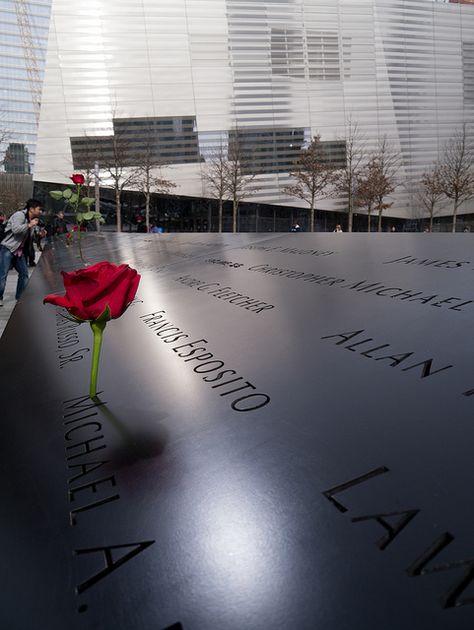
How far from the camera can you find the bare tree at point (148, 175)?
113 feet

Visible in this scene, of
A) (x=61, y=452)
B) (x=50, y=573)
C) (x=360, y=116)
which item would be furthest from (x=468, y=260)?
(x=360, y=116)

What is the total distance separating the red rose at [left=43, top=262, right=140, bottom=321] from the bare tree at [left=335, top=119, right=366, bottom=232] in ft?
124

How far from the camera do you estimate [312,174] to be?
35875 millimetres

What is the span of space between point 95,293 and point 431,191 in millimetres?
41339

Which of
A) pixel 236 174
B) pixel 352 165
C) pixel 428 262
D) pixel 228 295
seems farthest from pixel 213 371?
pixel 352 165

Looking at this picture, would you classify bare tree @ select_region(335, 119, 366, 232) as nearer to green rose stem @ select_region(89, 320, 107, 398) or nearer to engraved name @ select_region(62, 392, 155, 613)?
green rose stem @ select_region(89, 320, 107, 398)

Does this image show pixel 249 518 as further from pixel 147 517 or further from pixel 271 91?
pixel 271 91

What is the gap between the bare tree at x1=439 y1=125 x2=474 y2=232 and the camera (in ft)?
122

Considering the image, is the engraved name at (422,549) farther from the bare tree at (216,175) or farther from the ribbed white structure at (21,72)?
the ribbed white structure at (21,72)

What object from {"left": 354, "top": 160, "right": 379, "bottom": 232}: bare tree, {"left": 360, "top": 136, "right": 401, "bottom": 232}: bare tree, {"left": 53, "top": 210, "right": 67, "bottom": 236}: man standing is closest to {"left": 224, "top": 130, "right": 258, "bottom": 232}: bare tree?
{"left": 354, "top": 160, "right": 379, "bottom": 232}: bare tree

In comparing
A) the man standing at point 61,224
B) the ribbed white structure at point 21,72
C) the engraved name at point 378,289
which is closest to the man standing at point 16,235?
the engraved name at point 378,289

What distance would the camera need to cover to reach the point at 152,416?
1.46 metres

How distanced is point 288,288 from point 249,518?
224 centimetres

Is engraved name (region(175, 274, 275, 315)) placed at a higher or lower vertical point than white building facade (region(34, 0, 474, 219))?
lower
